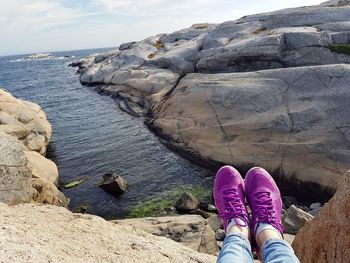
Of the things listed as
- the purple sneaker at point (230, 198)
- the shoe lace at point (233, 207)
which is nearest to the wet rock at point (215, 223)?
the purple sneaker at point (230, 198)

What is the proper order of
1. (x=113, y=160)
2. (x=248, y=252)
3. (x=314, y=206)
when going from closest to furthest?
(x=248, y=252) < (x=314, y=206) < (x=113, y=160)

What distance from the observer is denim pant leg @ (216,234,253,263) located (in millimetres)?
3902

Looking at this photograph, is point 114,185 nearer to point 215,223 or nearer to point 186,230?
point 215,223

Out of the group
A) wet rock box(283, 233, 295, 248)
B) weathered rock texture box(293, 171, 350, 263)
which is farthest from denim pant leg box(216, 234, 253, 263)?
wet rock box(283, 233, 295, 248)

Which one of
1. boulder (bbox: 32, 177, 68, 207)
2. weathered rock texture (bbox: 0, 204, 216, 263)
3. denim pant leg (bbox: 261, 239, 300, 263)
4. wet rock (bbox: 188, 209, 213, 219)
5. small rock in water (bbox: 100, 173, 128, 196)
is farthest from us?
small rock in water (bbox: 100, 173, 128, 196)

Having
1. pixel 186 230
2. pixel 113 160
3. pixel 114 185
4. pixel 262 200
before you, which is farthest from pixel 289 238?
pixel 113 160

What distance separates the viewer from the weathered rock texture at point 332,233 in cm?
445

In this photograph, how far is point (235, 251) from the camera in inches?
161

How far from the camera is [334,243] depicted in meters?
4.58

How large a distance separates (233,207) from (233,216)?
238mm

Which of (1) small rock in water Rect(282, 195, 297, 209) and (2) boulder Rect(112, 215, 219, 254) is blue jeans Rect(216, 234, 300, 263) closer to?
(2) boulder Rect(112, 215, 219, 254)

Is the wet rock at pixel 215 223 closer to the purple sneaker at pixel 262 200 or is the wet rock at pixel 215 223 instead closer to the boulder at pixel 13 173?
the boulder at pixel 13 173

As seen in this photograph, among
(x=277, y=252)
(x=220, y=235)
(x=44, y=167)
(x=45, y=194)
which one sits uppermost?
(x=277, y=252)

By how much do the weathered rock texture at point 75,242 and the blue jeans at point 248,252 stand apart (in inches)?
39.8
